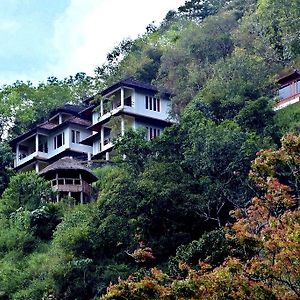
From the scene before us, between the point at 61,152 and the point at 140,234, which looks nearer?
the point at 140,234

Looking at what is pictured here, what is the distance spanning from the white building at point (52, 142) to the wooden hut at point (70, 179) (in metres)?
9.99

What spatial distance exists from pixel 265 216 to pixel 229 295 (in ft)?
12.2

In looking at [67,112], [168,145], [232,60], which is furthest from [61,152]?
[168,145]

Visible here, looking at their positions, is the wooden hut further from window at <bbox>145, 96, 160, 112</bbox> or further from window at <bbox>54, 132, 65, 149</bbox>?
window at <bbox>54, 132, 65, 149</bbox>

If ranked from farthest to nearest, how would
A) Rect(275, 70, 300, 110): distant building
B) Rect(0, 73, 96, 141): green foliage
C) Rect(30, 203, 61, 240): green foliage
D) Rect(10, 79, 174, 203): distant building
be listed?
Rect(0, 73, 96, 141): green foliage, Rect(275, 70, 300, 110): distant building, Rect(10, 79, 174, 203): distant building, Rect(30, 203, 61, 240): green foliage

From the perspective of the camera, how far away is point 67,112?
168 feet

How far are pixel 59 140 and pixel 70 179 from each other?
12433mm

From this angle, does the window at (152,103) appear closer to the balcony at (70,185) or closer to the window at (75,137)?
the window at (75,137)

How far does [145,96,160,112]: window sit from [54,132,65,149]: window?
6.36 meters

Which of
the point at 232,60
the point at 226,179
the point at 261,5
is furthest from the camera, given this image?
the point at 261,5

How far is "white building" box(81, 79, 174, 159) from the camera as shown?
147 ft

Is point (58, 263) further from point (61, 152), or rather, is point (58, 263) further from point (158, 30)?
point (158, 30)

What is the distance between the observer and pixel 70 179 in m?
37.7

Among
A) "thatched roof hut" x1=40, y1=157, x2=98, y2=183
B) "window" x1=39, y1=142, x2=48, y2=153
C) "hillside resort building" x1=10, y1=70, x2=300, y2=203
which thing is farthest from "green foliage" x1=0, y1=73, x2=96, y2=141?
"thatched roof hut" x1=40, y1=157, x2=98, y2=183
